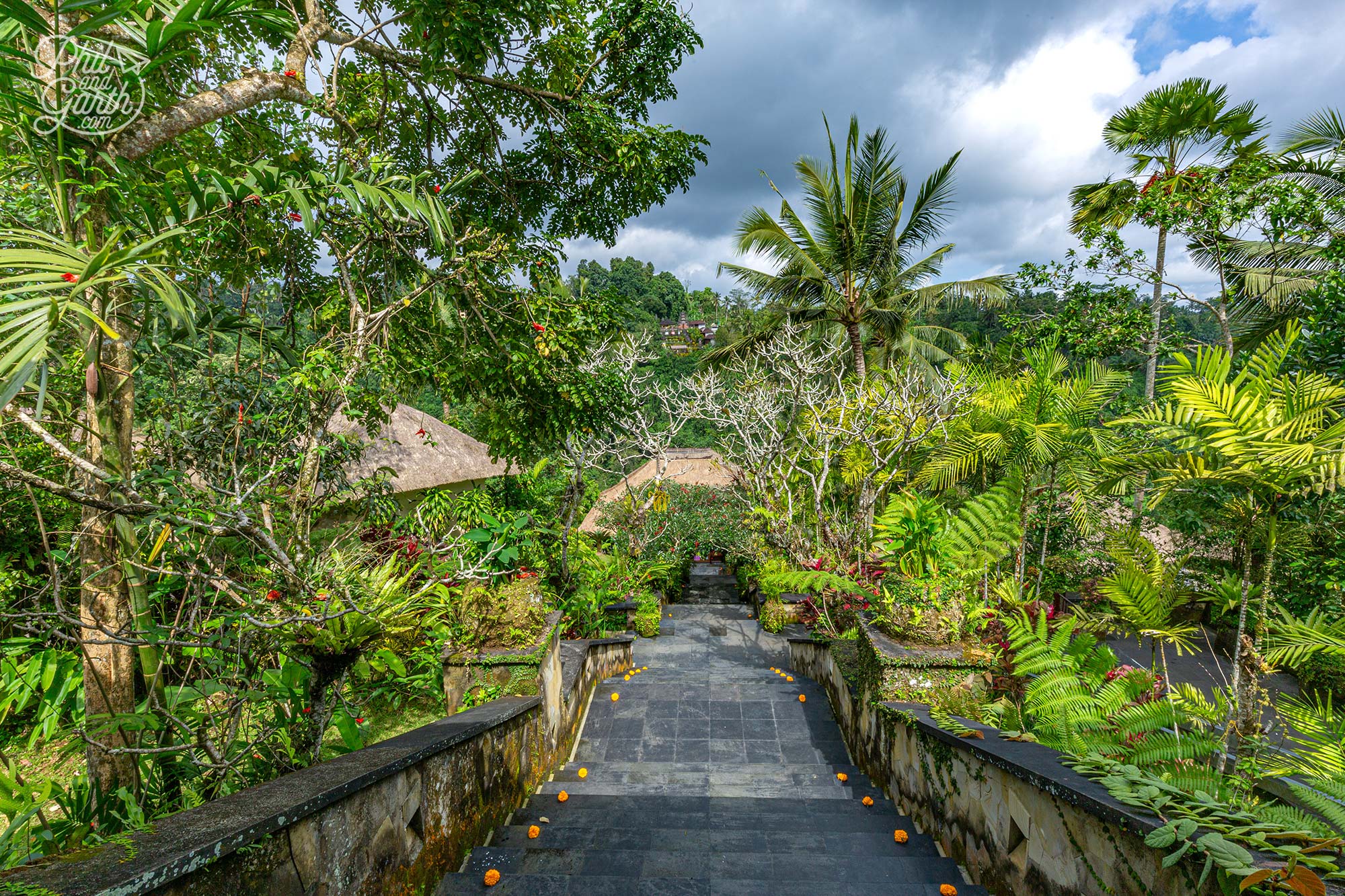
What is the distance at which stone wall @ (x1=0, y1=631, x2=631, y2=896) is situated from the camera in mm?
1264

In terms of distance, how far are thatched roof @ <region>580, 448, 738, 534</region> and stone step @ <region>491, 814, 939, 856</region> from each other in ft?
29.2

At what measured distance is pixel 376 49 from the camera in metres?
3.86

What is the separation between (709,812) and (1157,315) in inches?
406

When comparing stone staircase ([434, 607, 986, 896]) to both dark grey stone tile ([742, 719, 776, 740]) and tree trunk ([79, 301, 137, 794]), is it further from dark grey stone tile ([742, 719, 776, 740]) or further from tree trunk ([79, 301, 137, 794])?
tree trunk ([79, 301, 137, 794])

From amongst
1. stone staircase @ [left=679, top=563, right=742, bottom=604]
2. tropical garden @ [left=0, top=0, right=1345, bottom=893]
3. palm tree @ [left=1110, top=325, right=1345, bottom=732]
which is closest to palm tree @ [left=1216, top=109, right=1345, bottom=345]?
A: tropical garden @ [left=0, top=0, right=1345, bottom=893]

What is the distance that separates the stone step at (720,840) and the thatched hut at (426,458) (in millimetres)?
6193

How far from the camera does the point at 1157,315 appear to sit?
907cm

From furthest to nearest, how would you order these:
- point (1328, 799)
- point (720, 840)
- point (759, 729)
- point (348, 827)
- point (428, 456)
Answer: point (428, 456), point (759, 729), point (720, 840), point (348, 827), point (1328, 799)

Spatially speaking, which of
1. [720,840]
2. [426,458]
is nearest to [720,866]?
[720,840]

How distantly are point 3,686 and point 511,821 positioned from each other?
308cm

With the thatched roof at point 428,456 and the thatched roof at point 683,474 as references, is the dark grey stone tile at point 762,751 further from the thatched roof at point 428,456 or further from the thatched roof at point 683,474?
the thatched roof at point 683,474

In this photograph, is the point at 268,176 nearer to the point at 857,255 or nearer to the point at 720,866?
the point at 720,866

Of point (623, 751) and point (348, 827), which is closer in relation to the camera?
point (348, 827)

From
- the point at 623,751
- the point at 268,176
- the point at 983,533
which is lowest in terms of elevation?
the point at 623,751
